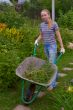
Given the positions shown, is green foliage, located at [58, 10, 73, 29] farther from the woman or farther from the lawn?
the woman

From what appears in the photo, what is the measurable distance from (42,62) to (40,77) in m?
0.52

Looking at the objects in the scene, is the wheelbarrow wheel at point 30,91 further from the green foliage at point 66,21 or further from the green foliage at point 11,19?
the green foliage at point 66,21

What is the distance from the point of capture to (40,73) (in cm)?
708

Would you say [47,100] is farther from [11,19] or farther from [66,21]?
[66,21]

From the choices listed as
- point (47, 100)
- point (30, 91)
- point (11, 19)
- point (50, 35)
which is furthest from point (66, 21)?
point (30, 91)

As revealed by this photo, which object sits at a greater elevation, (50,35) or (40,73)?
(50,35)

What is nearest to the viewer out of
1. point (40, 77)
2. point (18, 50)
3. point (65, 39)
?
point (40, 77)

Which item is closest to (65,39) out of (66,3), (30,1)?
(66,3)

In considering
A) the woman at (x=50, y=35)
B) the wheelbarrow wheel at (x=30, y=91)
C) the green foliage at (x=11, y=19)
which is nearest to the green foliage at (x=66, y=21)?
the green foliage at (x=11, y=19)

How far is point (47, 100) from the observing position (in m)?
7.21

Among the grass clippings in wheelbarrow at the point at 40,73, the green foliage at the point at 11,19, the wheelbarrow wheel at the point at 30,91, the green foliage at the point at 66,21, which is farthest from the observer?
the green foliage at the point at 66,21

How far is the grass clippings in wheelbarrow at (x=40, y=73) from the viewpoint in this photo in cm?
688

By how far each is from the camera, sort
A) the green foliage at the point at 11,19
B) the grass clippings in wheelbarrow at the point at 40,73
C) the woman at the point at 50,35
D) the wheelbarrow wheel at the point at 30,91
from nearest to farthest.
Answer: the grass clippings in wheelbarrow at the point at 40,73, the wheelbarrow wheel at the point at 30,91, the woman at the point at 50,35, the green foliage at the point at 11,19

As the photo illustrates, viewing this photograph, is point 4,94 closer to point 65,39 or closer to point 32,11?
point 65,39
